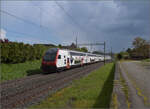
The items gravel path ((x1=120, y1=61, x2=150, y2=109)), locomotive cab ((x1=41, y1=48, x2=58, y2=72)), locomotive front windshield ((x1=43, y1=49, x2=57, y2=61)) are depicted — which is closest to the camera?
gravel path ((x1=120, y1=61, x2=150, y2=109))

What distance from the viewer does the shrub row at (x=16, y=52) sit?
594 inches

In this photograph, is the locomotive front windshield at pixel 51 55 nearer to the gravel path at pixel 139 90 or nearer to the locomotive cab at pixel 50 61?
the locomotive cab at pixel 50 61

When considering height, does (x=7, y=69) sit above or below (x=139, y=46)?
below

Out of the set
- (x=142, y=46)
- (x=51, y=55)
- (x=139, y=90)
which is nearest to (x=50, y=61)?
(x=51, y=55)

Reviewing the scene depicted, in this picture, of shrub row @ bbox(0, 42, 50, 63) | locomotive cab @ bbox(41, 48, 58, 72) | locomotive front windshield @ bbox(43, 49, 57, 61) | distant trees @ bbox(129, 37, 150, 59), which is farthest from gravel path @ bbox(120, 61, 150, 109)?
distant trees @ bbox(129, 37, 150, 59)

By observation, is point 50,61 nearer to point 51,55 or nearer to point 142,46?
point 51,55

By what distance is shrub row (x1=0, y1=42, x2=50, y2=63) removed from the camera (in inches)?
594

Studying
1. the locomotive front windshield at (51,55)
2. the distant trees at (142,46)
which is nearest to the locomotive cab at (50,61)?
the locomotive front windshield at (51,55)

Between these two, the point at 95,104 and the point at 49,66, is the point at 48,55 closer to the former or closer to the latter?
the point at 49,66

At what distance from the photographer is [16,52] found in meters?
16.5

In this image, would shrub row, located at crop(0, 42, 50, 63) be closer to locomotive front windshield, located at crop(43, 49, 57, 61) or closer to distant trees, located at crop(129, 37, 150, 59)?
locomotive front windshield, located at crop(43, 49, 57, 61)

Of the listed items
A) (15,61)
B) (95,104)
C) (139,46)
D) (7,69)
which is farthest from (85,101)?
(139,46)

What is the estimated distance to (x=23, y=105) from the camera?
5.23 m

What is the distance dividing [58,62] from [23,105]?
10055 mm
